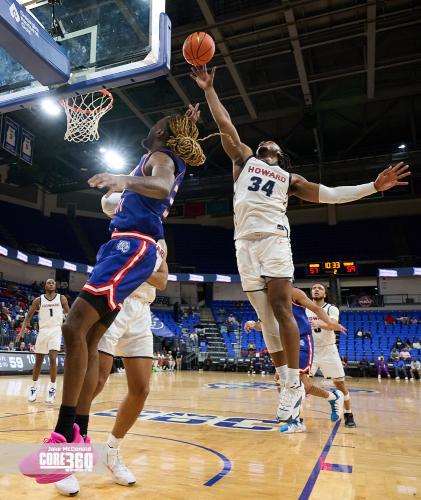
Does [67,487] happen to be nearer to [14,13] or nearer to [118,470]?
[118,470]

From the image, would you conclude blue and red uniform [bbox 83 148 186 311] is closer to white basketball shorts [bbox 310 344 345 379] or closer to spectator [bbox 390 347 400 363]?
white basketball shorts [bbox 310 344 345 379]

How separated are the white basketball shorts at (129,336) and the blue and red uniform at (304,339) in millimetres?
2961

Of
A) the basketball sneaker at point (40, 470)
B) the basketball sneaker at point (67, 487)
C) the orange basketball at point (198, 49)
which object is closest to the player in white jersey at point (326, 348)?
the orange basketball at point (198, 49)

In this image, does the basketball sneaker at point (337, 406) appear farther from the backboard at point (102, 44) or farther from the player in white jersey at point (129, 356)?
the backboard at point (102, 44)

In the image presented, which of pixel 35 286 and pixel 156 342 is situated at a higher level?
pixel 35 286

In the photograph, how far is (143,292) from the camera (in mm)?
3162

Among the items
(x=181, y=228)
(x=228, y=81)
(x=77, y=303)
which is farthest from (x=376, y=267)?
(x=77, y=303)

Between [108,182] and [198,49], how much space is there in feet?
8.53

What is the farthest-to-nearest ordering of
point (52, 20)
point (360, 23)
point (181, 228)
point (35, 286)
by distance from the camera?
point (181, 228), point (35, 286), point (360, 23), point (52, 20)

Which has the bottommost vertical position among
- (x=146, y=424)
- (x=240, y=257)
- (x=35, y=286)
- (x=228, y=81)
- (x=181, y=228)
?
(x=146, y=424)

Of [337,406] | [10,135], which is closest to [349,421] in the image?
[337,406]

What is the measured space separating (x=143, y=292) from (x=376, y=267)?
88.7 feet

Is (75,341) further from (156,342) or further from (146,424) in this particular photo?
(156,342)

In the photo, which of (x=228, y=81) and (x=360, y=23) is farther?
(x=228, y=81)
